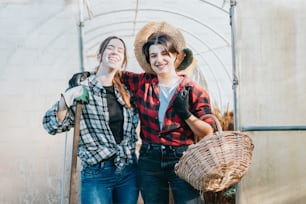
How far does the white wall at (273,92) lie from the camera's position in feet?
12.2

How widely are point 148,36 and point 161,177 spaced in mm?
1070

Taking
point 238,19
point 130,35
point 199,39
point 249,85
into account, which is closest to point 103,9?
point 130,35

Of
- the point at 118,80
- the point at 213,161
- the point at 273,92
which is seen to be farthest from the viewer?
the point at 273,92

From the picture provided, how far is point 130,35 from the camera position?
11.4 ft

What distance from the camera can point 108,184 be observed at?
128 inches

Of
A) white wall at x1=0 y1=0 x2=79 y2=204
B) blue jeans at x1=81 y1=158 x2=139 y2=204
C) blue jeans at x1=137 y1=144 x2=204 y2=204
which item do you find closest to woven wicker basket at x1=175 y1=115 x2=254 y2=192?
blue jeans at x1=137 y1=144 x2=204 y2=204

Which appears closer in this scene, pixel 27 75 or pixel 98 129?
pixel 98 129

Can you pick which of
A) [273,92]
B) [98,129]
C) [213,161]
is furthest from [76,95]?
[273,92]

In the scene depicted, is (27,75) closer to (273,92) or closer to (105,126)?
(105,126)

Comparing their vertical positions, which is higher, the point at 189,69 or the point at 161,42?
the point at 161,42

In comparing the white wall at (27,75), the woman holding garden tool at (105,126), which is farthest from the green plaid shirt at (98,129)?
the white wall at (27,75)

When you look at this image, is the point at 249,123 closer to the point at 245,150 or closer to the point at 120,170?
the point at 245,150

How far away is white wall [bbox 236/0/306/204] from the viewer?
12.2 ft

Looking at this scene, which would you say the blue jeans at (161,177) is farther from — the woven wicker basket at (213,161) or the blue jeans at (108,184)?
the woven wicker basket at (213,161)
